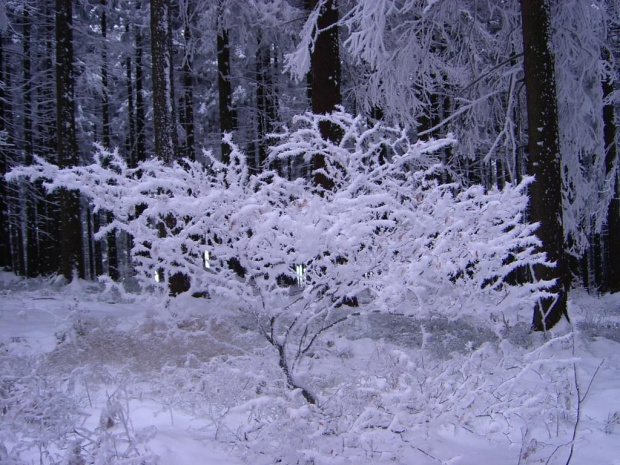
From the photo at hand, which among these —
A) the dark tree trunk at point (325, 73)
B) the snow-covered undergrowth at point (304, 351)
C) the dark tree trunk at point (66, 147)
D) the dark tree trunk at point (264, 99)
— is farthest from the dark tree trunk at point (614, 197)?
the dark tree trunk at point (66, 147)

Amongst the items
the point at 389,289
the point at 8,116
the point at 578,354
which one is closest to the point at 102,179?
the point at 389,289

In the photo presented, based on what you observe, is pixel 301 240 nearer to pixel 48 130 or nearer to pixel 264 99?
pixel 264 99

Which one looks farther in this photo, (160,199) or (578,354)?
(578,354)

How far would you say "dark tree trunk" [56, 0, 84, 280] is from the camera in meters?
11.2

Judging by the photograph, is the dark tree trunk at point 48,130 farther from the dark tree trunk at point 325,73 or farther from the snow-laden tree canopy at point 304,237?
the snow-laden tree canopy at point 304,237

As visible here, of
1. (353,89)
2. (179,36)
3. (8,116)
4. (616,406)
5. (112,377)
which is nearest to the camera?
(616,406)

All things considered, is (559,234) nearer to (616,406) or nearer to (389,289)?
(616,406)

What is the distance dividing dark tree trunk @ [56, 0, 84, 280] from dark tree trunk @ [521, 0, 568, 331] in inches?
389

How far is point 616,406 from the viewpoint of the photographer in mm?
4234

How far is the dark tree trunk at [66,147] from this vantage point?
11219 millimetres

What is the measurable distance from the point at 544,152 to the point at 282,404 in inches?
215

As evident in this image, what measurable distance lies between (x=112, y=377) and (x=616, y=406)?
15.6 feet

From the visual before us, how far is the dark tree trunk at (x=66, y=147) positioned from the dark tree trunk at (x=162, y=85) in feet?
13.5

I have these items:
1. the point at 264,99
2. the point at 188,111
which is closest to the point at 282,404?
the point at 264,99
